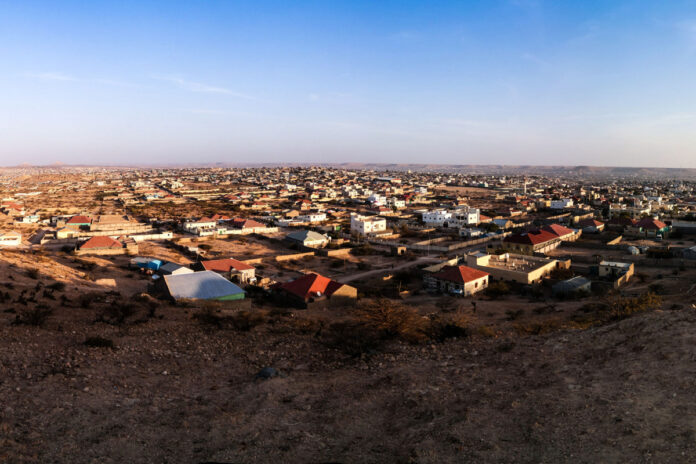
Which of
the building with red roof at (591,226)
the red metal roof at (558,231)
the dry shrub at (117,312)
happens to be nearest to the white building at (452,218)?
the building with red roof at (591,226)

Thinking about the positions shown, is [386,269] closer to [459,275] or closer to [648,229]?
[459,275]

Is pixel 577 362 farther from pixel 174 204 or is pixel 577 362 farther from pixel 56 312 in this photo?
pixel 174 204

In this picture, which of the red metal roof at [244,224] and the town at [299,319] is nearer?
the town at [299,319]

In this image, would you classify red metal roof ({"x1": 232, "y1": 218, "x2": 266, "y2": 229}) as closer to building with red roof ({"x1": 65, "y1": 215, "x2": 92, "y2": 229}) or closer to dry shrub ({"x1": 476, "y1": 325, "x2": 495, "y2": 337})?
building with red roof ({"x1": 65, "y1": 215, "x2": 92, "y2": 229})

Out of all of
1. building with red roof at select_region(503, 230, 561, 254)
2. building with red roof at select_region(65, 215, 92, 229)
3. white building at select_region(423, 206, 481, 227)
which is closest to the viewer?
building with red roof at select_region(503, 230, 561, 254)

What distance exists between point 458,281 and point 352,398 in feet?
56.4

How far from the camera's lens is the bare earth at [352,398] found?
6.77 meters

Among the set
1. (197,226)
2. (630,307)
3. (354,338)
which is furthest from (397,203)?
(354,338)

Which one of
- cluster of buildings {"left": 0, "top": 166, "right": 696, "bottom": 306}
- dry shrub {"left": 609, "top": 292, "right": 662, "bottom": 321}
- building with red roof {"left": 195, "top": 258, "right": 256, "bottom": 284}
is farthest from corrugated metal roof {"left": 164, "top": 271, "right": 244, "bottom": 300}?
dry shrub {"left": 609, "top": 292, "right": 662, "bottom": 321}

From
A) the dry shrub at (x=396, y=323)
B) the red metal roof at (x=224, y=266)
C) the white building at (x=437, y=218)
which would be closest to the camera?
the dry shrub at (x=396, y=323)

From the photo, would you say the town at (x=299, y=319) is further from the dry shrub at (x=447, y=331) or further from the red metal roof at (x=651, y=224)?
the red metal roof at (x=651, y=224)

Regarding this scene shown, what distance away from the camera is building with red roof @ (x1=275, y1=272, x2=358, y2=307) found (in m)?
21.0

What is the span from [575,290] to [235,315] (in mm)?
18492

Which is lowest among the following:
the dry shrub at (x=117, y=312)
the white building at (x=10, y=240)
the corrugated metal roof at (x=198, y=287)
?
the white building at (x=10, y=240)
